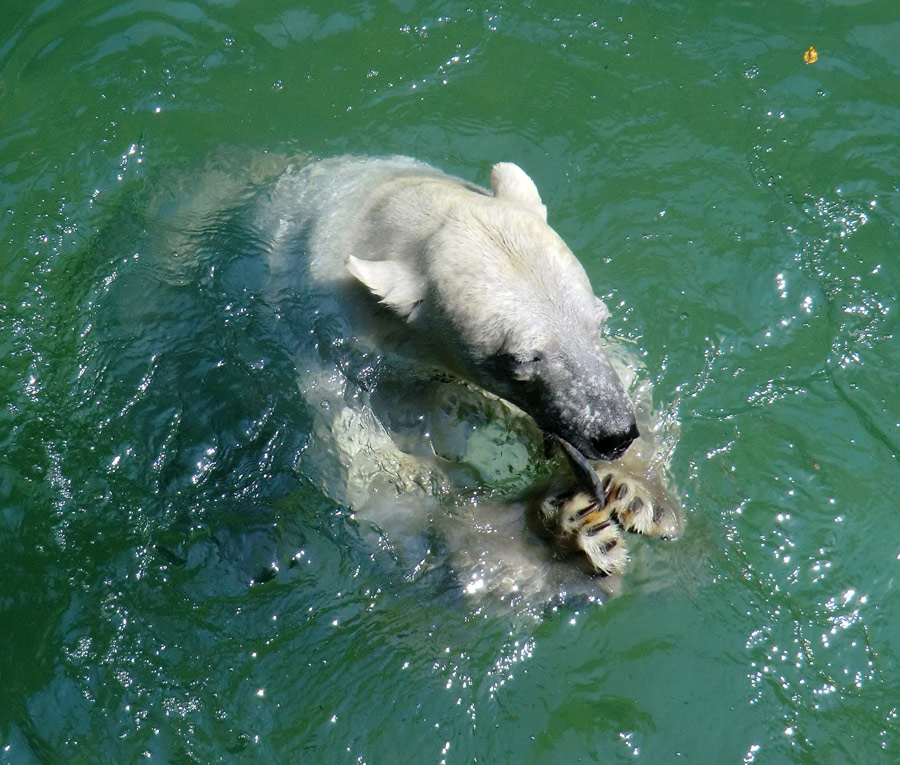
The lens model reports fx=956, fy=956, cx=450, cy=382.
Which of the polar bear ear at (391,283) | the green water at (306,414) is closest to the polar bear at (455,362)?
the polar bear ear at (391,283)

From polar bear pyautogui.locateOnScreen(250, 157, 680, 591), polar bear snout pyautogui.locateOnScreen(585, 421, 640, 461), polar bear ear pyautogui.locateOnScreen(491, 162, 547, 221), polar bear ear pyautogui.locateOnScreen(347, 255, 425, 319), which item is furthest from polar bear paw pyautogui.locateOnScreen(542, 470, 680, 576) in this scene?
polar bear ear pyautogui.locateOnScreen(491, 162, 547, 221)

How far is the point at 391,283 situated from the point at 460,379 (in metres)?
0.59

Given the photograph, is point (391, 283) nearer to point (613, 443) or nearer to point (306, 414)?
point (306, 414)

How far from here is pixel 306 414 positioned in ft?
15.4

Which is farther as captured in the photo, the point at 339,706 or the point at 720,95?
the point at 720,95

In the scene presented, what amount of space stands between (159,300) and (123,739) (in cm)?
237

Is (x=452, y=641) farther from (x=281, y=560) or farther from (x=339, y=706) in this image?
(x=281, y=560)

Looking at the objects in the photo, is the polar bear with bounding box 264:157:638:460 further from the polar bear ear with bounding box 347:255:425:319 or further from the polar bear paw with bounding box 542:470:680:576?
the polar bear paw with bounding box 542:470:680:576

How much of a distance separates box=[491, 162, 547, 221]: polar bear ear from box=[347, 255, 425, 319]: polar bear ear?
27.4 inches

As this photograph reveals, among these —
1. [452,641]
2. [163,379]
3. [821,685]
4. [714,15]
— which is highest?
[714,15]

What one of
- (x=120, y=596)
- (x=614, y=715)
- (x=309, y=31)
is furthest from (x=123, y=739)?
(x=309, y=31)

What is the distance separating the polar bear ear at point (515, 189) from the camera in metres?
4.65

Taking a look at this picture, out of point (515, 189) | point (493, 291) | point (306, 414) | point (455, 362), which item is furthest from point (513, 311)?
point (306, 414)

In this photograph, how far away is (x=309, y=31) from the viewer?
7.13m
